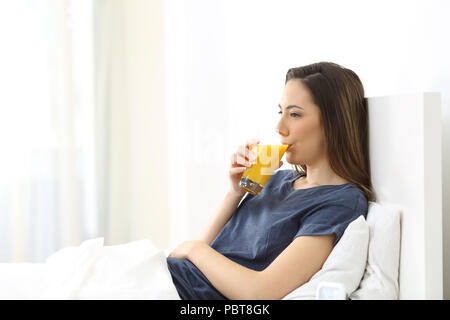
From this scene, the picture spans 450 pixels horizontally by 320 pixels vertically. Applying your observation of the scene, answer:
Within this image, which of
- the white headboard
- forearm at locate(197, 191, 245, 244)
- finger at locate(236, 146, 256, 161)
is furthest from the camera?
forearm at locate(197, 191, 245, 244)

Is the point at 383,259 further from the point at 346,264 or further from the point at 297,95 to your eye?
the point at 297,95

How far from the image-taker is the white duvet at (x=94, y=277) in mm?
1125

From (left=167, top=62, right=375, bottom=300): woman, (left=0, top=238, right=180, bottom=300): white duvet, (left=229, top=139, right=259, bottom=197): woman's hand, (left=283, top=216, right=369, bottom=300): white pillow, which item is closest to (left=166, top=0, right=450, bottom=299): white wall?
(left=229, top=139, right=259, bottom=197): woman's hand

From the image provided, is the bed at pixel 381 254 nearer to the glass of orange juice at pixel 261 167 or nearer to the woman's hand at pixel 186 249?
the woman's hand at pixel 186 249

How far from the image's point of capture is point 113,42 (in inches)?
125

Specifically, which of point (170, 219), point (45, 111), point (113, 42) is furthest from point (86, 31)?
point (170, 219)

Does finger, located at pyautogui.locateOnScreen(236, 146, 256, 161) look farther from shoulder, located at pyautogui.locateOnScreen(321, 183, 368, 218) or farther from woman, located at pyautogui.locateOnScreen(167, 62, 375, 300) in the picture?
shoulder, located at pyautogui.locateOnScreen(321, 183, 368, 218)

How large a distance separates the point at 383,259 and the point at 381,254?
0.01 m

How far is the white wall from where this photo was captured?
51.6 inches

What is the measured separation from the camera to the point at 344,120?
53.4 inches

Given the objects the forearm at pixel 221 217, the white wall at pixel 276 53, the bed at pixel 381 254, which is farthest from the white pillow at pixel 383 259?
the forearm at pixel 221 217

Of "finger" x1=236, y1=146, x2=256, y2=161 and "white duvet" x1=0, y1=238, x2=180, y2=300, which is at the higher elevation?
"finger" x1=236, y1=146, x2=256, y2=161

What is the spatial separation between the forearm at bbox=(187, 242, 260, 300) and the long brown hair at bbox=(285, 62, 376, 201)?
42 cm
